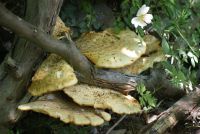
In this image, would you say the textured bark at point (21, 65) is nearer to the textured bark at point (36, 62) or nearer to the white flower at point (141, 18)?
the textured bark at point (36, 62)

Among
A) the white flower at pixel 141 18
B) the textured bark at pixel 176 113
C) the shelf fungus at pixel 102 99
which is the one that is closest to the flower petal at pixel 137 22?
the white flower at pixel 141 18

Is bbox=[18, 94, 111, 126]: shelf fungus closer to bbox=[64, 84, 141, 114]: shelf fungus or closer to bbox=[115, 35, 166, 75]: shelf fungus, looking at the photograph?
bbox=[64, 84, 141, 114]: shelf fungus

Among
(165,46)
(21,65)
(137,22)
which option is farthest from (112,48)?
(21,65)

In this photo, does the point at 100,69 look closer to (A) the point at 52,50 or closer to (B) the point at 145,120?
(A) the point at 52,50

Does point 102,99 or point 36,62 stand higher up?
point 36,62

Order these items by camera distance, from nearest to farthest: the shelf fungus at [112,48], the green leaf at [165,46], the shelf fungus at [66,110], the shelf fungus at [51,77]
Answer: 1. the shelf fungus at [66,110]
2. the shelf fungus at [51,77]
3. the shelf fungus at [112,48]
4. the green leaf at [165,46]

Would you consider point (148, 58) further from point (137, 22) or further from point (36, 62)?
point (36, 62)

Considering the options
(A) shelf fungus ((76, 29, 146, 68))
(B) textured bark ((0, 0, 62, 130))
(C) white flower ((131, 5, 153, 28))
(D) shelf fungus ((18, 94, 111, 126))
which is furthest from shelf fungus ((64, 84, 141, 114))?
(C) white flower ((131, 5, 153, 28))
